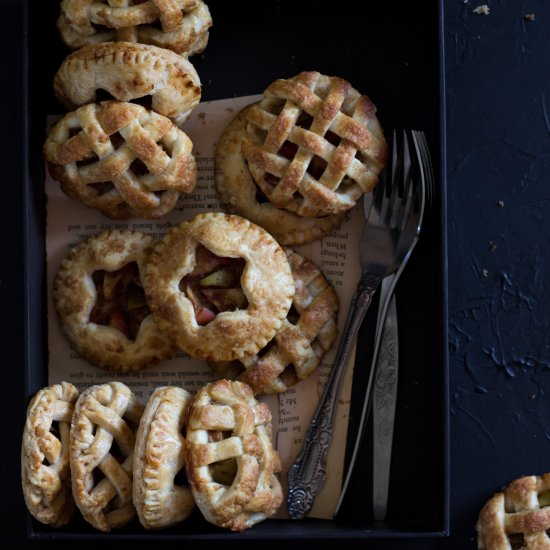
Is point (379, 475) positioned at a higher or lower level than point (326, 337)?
lower

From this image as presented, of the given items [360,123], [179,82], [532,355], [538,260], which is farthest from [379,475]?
[179,82]

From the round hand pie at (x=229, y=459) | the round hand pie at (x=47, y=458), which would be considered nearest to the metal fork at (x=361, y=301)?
the round hand pie at (x=229, y=459)

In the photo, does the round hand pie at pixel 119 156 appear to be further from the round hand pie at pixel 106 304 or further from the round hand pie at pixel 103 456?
the round hand pie at pixel 103 456

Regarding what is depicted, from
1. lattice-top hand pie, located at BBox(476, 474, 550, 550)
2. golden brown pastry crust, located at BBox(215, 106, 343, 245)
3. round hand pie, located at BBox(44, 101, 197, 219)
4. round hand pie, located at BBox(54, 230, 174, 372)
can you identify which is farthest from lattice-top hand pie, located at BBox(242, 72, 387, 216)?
lattice-top hand pie, located at BBox(476, 474, 550, 550)

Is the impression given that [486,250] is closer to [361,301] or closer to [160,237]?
[361,301]

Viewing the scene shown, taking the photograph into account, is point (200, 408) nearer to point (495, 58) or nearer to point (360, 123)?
point (360, 123)

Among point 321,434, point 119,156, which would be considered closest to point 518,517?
point 321,434

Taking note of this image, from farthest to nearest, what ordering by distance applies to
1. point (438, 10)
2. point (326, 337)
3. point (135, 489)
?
point (326, 337)
point (438, 10)
point (135, 489)
